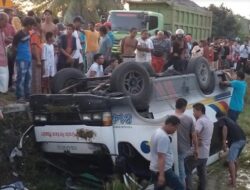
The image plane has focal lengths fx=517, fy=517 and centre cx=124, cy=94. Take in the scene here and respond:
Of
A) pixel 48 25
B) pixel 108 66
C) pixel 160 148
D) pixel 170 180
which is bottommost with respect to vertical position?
pixel 170 180

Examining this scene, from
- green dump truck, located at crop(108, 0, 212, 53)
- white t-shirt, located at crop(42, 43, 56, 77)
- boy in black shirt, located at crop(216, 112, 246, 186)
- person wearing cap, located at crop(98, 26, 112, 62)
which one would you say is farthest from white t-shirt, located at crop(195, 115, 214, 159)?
green dump truck, located at crop(108, 0, 212, 53)

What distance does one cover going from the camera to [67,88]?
23.9 feet

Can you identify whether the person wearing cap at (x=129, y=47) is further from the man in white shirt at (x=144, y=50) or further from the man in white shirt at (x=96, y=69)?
the man in white shirt at (x=96, y=69)

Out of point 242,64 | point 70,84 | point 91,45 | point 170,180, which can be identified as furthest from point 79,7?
point 170,180

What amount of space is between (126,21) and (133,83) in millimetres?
10951

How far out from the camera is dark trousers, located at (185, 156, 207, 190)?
7023 mm

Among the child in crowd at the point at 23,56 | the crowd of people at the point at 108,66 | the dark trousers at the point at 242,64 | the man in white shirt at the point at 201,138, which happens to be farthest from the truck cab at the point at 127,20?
→ the man in white shirt at the point at 201,138

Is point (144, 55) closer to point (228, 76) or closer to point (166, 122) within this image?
point (228, 76)

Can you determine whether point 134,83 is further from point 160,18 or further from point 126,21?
point 160,18

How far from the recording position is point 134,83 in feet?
22.2

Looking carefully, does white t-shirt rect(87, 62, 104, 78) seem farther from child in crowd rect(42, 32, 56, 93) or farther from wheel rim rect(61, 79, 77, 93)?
wheel rim rect(61, 79, 77, 93)

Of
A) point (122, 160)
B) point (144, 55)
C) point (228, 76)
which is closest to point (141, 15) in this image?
point (144, 55)

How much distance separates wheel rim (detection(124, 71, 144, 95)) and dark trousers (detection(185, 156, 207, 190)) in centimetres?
112

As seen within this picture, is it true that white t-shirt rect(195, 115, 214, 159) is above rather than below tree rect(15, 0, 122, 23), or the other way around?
below
